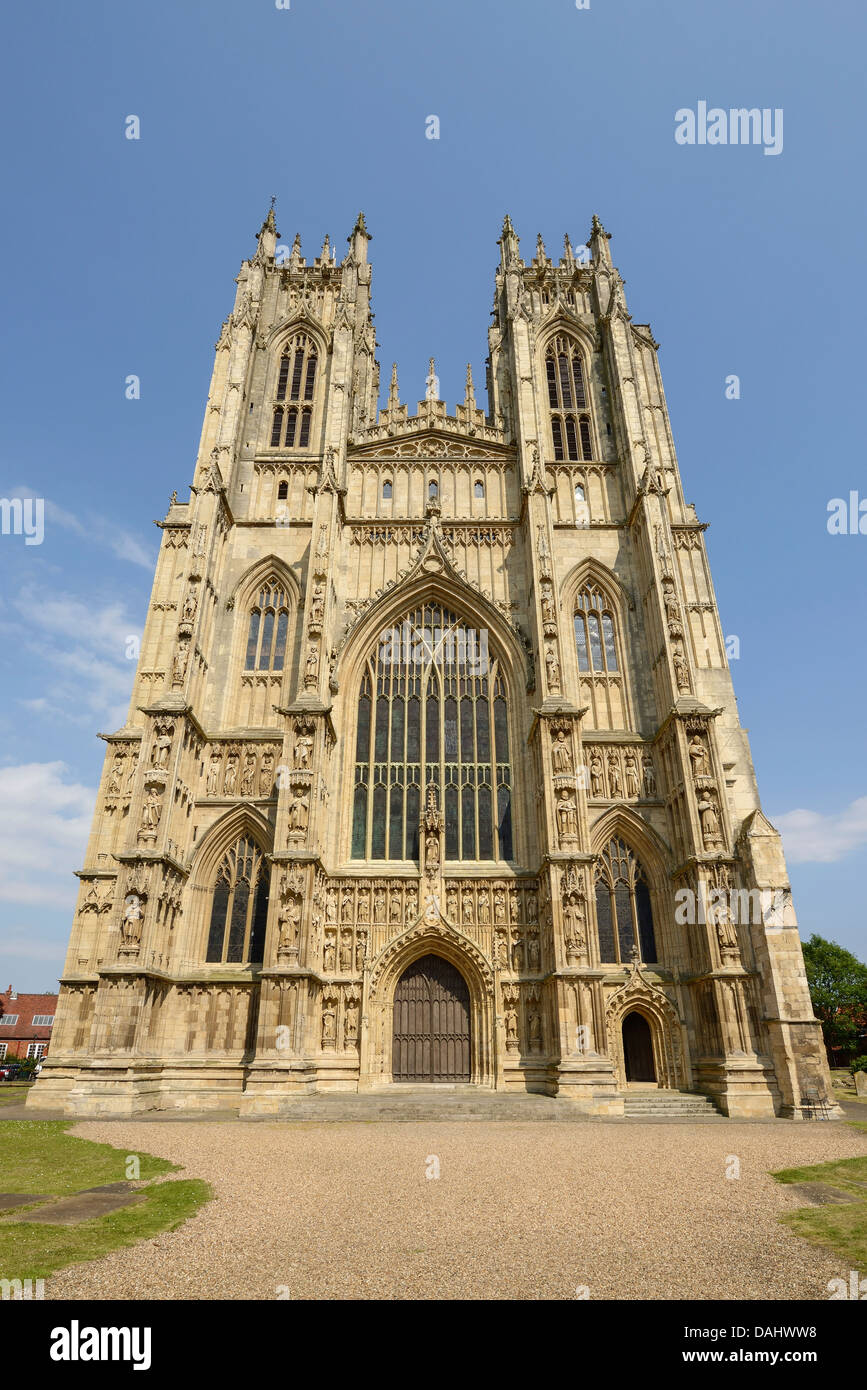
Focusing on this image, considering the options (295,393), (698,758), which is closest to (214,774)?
(698,758)

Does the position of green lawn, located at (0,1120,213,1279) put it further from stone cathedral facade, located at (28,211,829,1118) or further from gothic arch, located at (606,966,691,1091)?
gothic arch, located at (606,966,691,1091)

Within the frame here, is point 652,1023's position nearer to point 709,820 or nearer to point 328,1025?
point 709,820

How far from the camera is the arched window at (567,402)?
33750 millimetres

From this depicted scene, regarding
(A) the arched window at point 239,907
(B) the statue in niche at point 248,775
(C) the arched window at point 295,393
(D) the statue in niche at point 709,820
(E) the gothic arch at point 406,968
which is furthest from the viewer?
(C) the arched window at point 295,393

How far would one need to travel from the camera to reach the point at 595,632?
29562mm

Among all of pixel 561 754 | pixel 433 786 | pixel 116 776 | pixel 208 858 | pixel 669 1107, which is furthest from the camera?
pixel 433 786

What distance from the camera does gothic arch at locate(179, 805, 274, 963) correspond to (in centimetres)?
2417

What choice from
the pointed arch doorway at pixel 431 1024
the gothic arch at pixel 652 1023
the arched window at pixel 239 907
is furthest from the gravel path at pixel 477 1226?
the arched window at pixel 239 907

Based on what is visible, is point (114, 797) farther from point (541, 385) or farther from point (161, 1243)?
point (541, 385)

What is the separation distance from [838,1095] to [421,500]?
2894 centimetres

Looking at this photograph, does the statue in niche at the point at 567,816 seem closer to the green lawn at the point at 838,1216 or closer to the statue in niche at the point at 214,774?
the green lawn at the point at 838,1216

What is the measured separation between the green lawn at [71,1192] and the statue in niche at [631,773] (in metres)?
18.6

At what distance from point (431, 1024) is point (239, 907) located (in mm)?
7587
